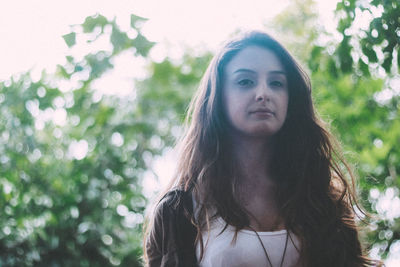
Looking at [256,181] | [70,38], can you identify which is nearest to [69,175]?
[70,38]

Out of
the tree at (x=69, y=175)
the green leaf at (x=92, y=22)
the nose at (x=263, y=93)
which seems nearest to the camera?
the nose at (x=263, y=93)

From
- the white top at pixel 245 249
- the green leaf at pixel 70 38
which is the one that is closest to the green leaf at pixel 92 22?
the green leaf at pixel 70 38

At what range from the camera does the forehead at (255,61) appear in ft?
6.17

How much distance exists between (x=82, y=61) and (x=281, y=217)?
2.01 m

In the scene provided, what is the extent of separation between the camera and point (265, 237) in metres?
1.68

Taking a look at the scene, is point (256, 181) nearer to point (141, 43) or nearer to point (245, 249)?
point (245, 249)

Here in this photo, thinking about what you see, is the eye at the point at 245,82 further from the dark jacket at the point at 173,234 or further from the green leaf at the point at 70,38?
the green leaf at the point at 70,38

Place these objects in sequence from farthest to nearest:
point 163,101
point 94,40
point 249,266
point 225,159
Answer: point 163,101 → point 94,40 → point 225,159 → point 249,266

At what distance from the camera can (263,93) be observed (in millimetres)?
1792

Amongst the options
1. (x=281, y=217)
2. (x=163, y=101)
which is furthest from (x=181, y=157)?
(x=163, y=101)

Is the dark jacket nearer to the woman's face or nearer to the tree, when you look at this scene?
the woman's face

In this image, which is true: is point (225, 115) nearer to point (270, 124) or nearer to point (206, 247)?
point (270, 124)

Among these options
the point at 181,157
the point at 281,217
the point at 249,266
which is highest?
the point at 181,157

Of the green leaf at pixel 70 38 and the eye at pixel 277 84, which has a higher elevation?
the green leaf at pixel 70 38
